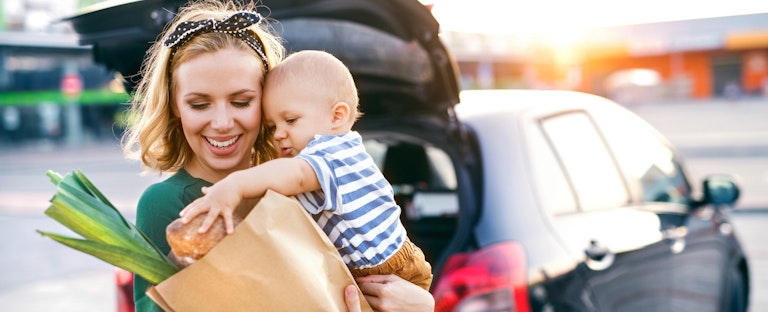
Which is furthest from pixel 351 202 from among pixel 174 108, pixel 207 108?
pixel 174 108

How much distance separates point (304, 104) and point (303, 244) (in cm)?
33

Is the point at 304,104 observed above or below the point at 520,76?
above

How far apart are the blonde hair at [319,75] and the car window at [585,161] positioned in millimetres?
1740

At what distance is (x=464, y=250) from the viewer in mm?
2795

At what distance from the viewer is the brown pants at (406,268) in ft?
5.07

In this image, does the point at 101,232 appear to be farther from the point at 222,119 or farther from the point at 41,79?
the point at 41,79

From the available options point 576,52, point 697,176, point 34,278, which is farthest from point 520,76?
point 34,278

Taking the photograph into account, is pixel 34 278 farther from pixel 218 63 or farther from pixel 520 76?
pixel 520 76

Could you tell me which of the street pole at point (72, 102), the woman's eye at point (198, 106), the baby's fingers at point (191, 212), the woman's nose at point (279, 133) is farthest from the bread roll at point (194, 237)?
the street pole at point (72, 102)

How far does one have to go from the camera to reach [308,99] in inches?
60.5

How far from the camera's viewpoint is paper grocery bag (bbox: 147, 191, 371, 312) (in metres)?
1.24

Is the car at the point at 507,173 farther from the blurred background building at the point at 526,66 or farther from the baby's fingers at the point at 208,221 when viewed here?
the blurred background building at the point at 526,66

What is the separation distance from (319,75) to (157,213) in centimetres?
43

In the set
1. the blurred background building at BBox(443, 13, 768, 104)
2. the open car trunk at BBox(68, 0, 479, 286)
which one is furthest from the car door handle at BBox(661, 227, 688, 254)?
the blurred background building at BBox(443, 13, 768, 104)
